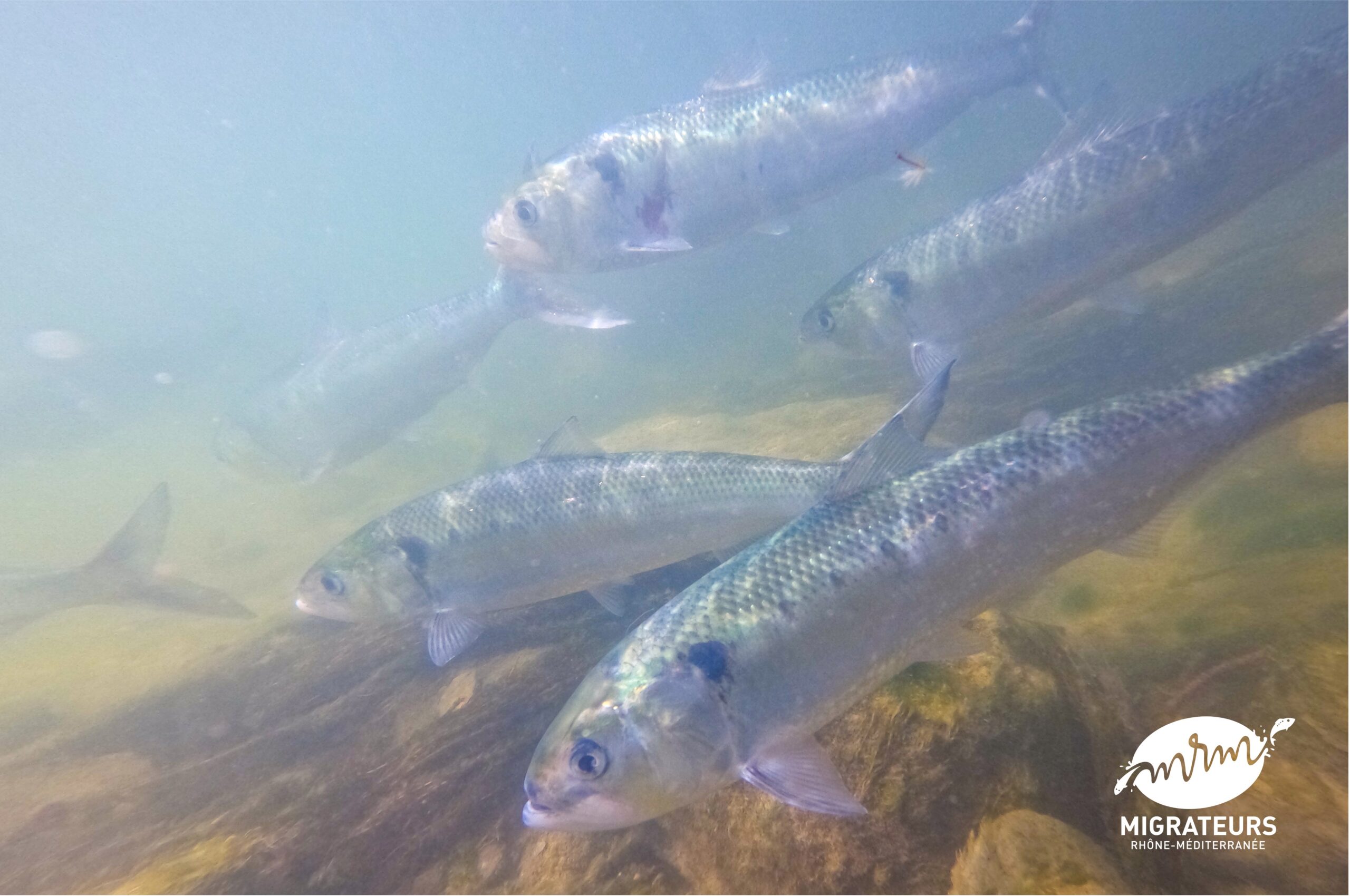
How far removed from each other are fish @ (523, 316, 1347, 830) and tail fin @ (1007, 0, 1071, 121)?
5.07 m

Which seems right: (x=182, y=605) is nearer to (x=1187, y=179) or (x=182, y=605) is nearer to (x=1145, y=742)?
(x=1145, y=742)

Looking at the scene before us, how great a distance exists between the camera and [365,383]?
30.9ft

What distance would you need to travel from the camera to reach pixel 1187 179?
4438mm

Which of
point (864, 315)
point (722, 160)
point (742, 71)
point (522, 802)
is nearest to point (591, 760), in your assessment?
point (522, 802)

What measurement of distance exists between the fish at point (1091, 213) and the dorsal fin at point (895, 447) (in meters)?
2.82

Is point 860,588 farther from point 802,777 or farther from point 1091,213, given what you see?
point 1091,213

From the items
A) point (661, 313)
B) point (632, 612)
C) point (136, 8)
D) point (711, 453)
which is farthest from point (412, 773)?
point (136, 8)

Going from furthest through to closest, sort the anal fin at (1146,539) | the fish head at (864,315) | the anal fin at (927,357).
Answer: the fish head at (864,315) < the anal fin at (927,357) < the anal fin at (1146,539)

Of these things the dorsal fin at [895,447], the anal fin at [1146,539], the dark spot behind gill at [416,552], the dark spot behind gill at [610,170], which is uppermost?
the dark spot behind gill at [610,170]

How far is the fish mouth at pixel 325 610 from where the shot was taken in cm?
439

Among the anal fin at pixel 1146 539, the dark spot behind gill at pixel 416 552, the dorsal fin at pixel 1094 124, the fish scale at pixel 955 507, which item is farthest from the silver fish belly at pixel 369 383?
the anal fin at pixel 1146 539

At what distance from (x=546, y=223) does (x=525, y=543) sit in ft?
10.4

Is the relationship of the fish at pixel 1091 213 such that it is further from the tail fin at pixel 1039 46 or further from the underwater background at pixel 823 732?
the tail fin at pixel 1039 46

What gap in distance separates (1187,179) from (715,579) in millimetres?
4882
